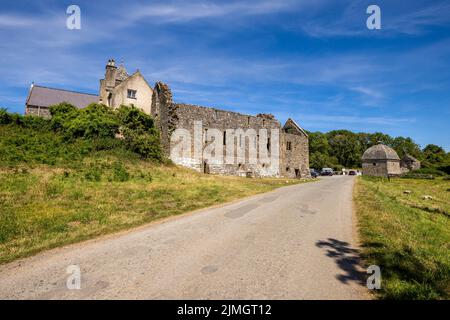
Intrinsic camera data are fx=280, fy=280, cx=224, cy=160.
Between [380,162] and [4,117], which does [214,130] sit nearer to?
Answer: [4,117]

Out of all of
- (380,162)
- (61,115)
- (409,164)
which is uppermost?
(61,115)

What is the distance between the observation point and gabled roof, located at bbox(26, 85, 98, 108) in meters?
42.3

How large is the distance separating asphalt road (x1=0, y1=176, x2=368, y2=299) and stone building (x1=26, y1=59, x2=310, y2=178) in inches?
860

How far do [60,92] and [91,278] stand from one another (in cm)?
4949

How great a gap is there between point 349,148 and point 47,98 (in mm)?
94182

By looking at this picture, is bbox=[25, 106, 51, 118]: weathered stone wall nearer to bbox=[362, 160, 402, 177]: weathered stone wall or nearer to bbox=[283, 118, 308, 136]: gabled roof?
bbox=[283, 118, 308, 136]: gabled roof

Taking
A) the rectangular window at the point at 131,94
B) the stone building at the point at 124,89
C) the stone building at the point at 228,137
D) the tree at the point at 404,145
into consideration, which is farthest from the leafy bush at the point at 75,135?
the tree at the point at 404,145

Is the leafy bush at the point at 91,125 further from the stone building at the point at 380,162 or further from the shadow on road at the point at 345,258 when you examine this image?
the stone building at the point at 380,162

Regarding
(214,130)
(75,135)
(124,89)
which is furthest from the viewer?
(124,89)

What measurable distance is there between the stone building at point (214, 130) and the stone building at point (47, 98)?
0.46 feet

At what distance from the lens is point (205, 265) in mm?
5953

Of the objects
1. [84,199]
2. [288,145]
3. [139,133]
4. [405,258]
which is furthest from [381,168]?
[84,199]

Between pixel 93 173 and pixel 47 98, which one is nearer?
pixel 93 173
